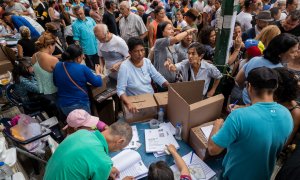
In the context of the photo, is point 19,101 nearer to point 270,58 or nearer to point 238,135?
point 238,135

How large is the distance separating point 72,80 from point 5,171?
44.2 inches

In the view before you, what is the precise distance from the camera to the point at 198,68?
2.57m

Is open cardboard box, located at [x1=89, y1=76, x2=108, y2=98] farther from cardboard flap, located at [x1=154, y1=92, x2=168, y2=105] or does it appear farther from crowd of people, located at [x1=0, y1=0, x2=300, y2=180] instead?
cardboard flap, located at [x1=154, y1=92, x2=168, y2=105]

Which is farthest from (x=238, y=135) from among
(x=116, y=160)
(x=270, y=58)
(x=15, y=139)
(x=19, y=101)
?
(x=19, y=101)

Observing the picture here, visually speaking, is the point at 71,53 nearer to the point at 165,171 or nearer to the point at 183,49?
the point at 183,49

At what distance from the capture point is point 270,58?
2.21 metres

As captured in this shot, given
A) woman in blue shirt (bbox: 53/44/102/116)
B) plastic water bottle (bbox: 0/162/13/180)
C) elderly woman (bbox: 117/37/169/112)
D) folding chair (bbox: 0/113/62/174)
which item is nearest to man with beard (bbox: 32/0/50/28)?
folding chair (bbox: 0/113/62/174)

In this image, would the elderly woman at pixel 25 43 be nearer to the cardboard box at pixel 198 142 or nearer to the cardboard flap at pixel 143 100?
the cardboard flap at pixel 143 100

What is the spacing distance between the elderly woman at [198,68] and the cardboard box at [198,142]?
0.72 metres

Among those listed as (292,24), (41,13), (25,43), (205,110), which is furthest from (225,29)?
(41,13)

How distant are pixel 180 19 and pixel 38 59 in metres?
3.34

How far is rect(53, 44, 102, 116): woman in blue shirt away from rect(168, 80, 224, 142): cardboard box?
3.43ft

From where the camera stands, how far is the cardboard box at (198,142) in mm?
1843

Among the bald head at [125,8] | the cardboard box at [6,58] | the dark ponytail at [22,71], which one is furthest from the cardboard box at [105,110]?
the cardboard box at [6,58]
